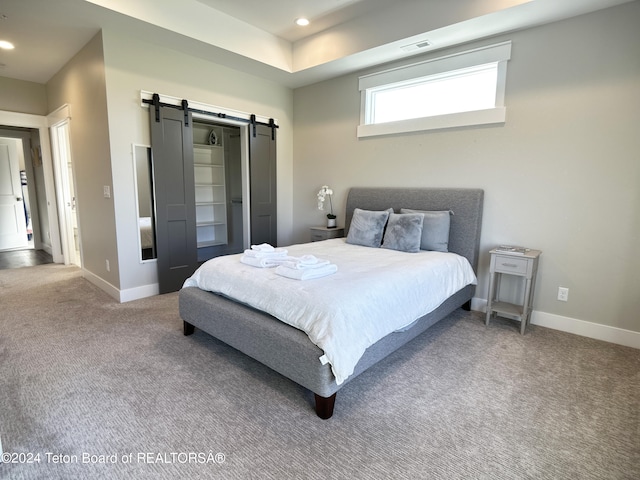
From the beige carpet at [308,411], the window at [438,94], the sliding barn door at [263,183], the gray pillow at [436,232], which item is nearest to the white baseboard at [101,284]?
the beige carpet at [308,411]

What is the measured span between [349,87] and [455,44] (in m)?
1.39

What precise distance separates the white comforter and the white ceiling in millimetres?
2149

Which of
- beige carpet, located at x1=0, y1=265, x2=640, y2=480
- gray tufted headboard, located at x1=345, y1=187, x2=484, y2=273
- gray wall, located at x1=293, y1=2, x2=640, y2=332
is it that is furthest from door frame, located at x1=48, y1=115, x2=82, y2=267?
gray wall, located at x1=293, y1=2, x2=640, y2=332

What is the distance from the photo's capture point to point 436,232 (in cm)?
342

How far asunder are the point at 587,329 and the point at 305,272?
266cm

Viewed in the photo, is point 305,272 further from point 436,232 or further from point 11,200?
point 11,200

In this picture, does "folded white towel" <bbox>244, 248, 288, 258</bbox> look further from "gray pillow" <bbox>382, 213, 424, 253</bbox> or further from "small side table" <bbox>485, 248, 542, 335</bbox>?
"small side table" <bbox>485, 248, 542, 335</bbox>

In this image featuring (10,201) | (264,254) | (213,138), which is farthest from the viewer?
(10,201)

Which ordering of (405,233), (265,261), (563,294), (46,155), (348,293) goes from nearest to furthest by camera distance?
(348,293)
(265,261)
(563,294)
(405,233)
(46,155)

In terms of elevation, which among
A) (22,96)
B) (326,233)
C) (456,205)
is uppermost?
(22,96)

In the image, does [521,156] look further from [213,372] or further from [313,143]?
[213,372]

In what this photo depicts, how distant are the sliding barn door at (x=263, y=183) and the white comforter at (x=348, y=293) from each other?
192 centimetres

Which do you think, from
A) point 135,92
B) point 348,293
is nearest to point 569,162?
point 348,293

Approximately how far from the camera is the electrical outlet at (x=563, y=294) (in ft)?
10.1
